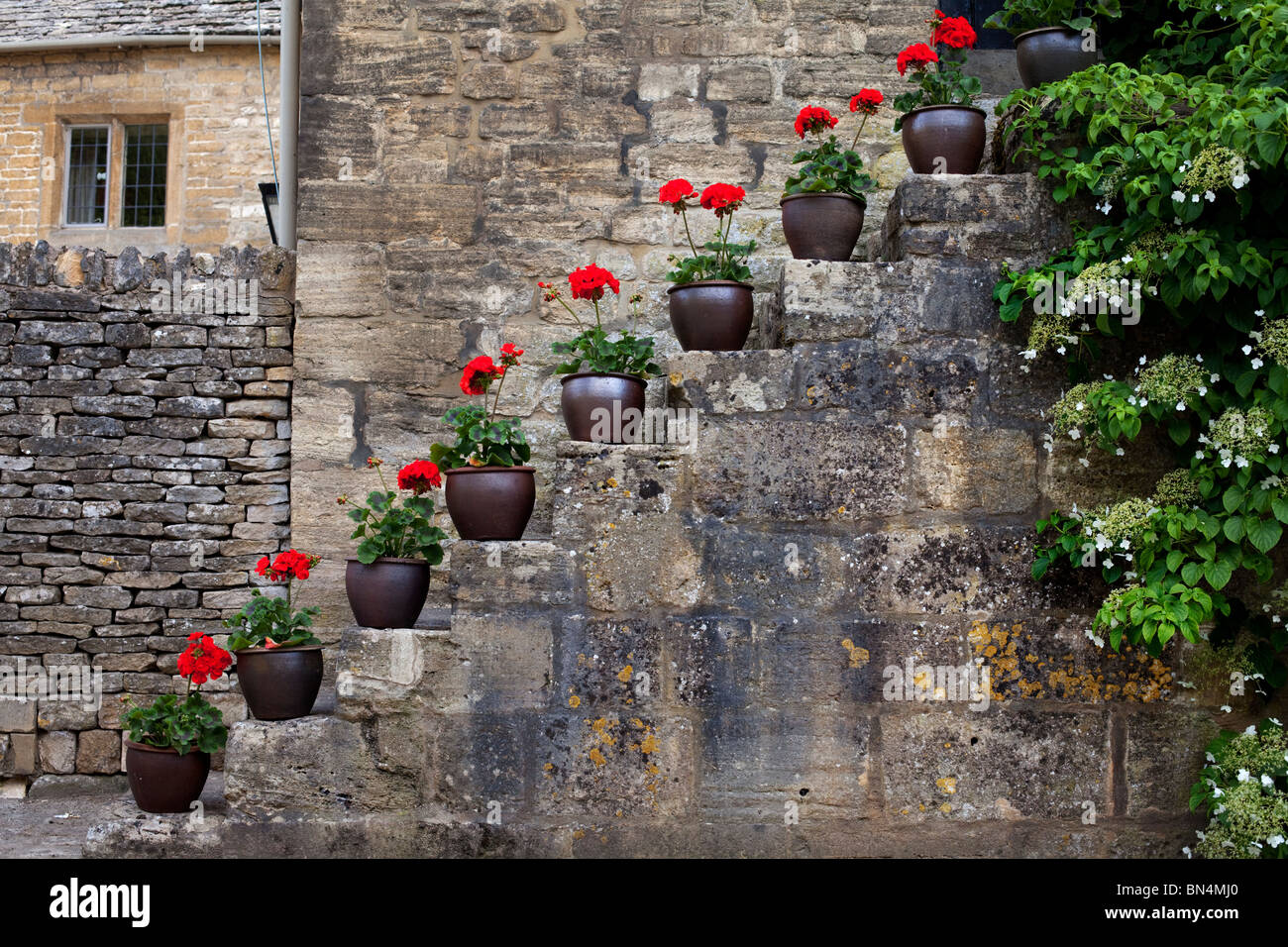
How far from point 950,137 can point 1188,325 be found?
0.95 meters

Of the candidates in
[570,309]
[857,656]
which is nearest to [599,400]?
[570,309]

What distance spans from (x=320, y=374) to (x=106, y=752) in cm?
228

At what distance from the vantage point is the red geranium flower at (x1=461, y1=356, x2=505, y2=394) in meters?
3.54

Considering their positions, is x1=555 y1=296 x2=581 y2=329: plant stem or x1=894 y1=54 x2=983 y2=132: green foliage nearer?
x1=894 y1=54 x2=983 y2=132: green foliage

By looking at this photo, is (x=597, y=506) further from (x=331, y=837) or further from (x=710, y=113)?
(x=710, y=113)

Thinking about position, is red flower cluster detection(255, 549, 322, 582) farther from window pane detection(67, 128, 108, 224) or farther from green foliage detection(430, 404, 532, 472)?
window pane detection(67, 128, 108, 224)

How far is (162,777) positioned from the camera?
3672 mm

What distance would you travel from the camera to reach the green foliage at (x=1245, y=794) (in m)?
2.97

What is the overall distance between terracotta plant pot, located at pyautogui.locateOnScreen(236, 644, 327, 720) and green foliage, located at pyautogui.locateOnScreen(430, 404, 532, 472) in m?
0.40

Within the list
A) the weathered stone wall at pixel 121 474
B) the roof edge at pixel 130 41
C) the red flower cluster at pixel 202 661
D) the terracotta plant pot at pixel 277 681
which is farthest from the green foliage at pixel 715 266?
the roof edge at pixel 130 41

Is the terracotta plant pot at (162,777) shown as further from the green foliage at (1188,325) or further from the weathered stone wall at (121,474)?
the green foliage at (1188,325)

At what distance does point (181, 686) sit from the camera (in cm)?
534

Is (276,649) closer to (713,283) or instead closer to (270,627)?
(270,627)

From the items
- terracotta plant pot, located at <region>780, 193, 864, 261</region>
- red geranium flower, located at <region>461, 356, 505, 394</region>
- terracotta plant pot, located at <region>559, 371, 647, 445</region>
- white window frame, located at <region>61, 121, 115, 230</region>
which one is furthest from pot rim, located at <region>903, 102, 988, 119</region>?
white window frame, located at <region>61, 121, 115, 230</region>
